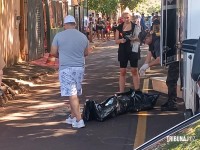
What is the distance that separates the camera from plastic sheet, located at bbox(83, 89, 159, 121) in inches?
319

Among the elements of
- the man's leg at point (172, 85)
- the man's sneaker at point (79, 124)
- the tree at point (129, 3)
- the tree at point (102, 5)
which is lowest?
the man's sneaker at point (79, 124)

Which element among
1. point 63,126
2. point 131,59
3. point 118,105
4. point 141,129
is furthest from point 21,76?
point 141,129

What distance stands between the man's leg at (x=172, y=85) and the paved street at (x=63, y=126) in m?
0.18

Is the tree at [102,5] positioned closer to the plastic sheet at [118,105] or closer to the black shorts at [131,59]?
the black shorts at [131,59]

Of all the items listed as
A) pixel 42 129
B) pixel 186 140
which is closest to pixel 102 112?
pixel 42 129

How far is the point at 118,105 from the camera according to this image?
27.8 feet

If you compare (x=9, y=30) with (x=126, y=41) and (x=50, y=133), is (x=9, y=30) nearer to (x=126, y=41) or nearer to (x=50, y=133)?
(x=126, y=41)

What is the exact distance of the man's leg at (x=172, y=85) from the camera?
8516mm

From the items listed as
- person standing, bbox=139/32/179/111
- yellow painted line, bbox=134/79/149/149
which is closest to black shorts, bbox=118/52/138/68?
person standing, bbox=139/32/179/111

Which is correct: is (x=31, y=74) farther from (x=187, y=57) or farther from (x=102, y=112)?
(x=187, y=57)

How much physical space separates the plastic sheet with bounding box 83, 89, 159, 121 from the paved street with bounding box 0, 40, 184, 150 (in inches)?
4.1

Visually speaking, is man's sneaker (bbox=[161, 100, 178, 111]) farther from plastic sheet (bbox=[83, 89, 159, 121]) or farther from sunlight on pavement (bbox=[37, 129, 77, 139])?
sunlight on pavement (bbox=[37, 129, 77, 139])

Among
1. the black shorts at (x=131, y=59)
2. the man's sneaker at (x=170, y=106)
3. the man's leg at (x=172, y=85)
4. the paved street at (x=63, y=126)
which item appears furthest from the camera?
the black shorts at (x=131, y=59)

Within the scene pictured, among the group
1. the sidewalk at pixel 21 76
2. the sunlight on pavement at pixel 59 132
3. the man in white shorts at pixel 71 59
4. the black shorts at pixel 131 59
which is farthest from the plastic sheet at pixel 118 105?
the sidewalk at pixel 21 76
